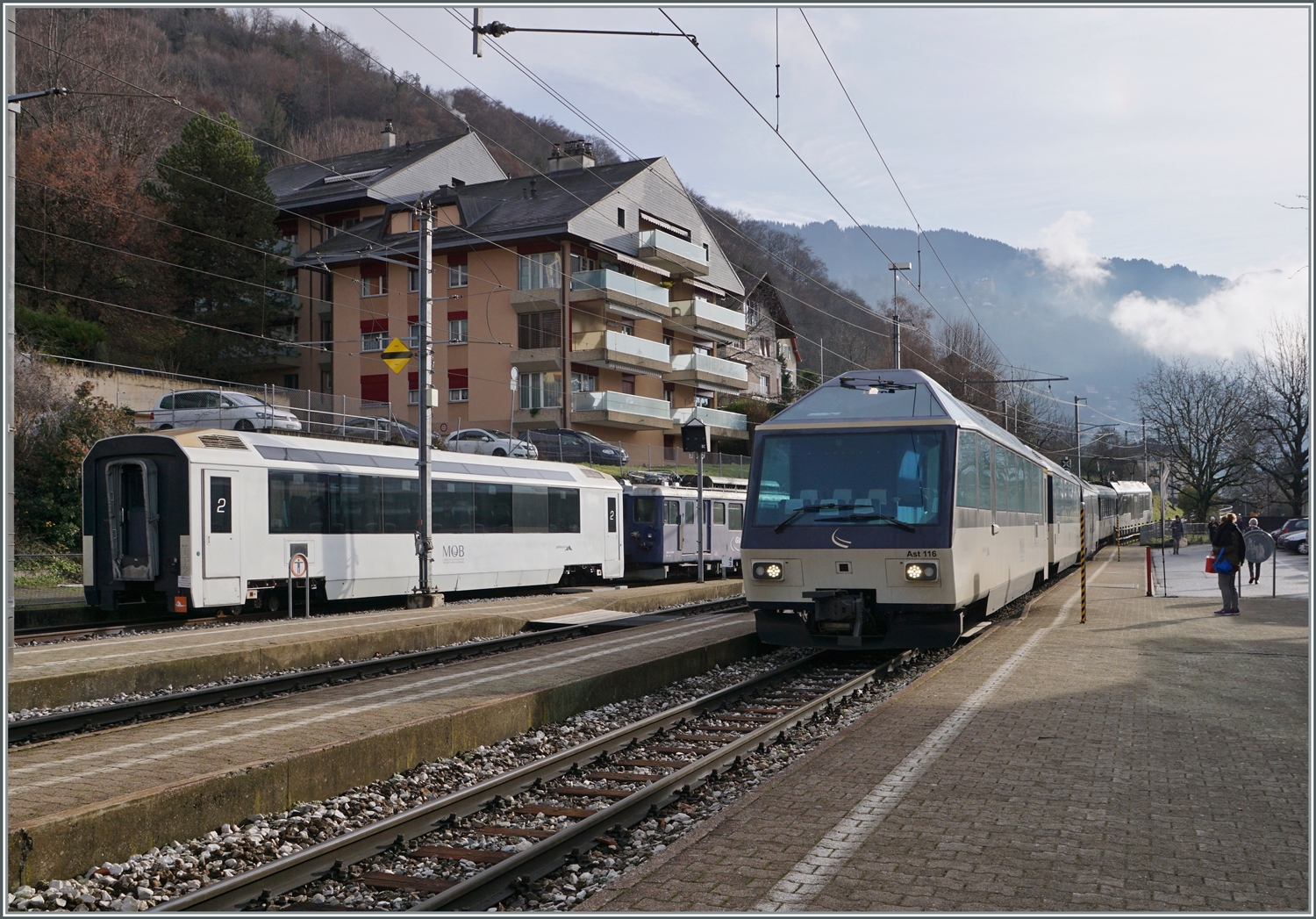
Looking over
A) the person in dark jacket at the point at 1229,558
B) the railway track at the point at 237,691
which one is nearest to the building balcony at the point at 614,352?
the person in dark jacket at the point at 1229,558

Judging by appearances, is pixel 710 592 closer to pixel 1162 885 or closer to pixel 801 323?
pixel 1162 885

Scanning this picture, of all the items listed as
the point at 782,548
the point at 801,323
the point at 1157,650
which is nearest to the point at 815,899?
the point at 782,548

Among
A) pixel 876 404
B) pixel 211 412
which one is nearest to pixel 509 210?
pixel 211 412

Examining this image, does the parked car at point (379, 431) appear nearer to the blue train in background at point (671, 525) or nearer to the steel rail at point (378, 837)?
the blue train in background at point (671, 525)

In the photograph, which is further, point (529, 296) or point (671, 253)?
point (671, 253)

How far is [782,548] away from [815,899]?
7.94 m

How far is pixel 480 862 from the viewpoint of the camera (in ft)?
20.5

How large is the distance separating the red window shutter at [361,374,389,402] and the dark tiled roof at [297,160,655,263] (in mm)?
5582

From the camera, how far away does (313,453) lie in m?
19.9

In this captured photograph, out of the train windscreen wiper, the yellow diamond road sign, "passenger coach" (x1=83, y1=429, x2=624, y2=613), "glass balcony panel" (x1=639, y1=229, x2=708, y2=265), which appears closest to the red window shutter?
"glass balcony panel" (x1=639, y1=229, x2=708, y2=265)

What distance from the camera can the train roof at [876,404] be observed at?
1303cm

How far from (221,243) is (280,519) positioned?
3560 cm

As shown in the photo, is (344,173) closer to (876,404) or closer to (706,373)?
(706,373)

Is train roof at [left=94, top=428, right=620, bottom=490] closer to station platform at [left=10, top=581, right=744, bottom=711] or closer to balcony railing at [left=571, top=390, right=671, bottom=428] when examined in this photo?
station platform at [left=10, top=581, right=744, bottom=711]
